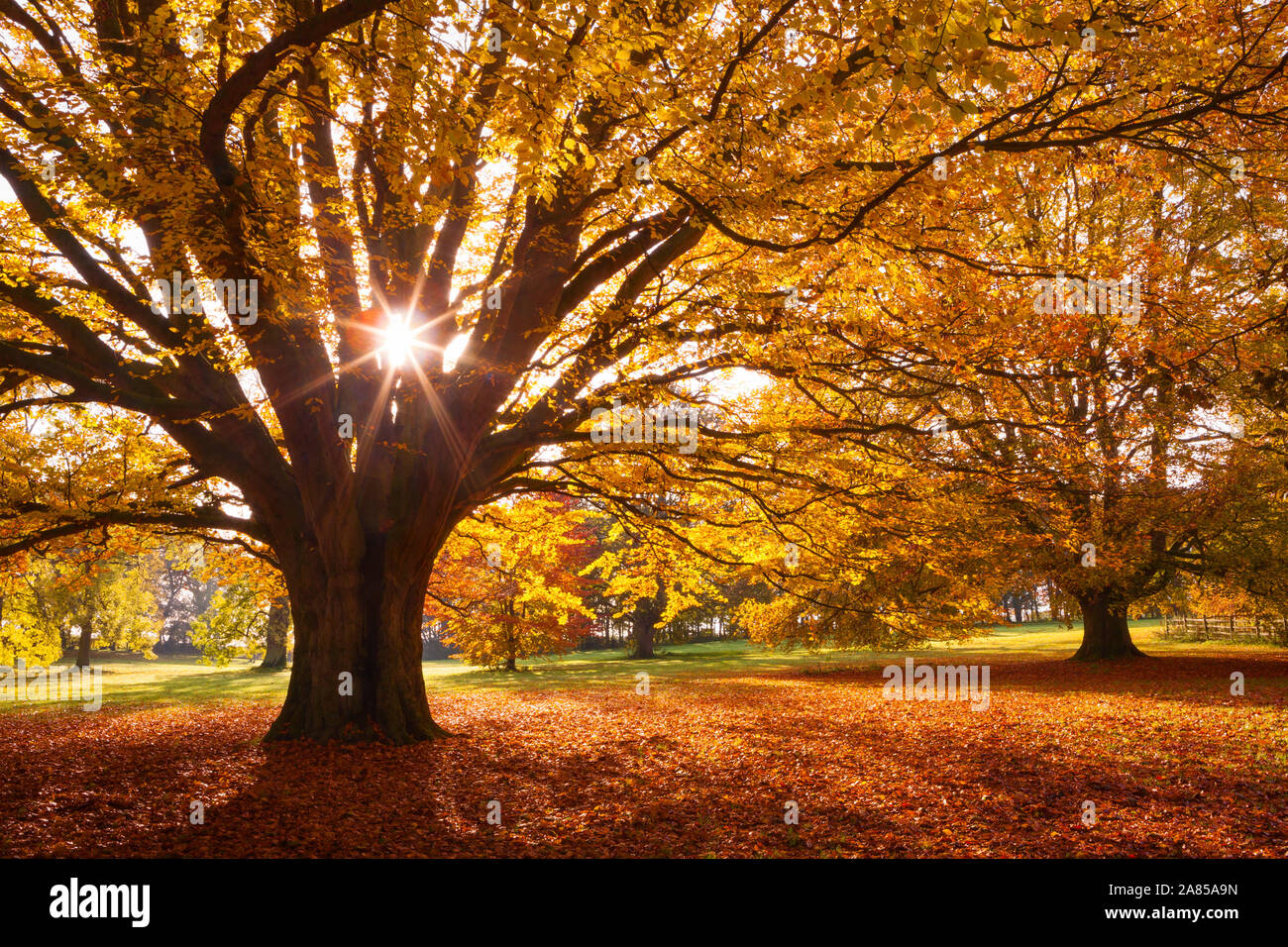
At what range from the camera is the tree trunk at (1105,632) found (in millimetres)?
20297

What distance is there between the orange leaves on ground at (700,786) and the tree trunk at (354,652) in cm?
47

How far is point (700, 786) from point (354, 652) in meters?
4.72

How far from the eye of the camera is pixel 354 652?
8852 mm

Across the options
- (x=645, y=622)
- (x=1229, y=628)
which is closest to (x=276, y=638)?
(x=645, y=622)

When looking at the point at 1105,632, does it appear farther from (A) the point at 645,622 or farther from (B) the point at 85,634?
(B) the point at 85,634

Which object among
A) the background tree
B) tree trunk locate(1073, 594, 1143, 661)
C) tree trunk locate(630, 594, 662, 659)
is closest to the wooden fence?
tree trunk locate(1073, 594, 1143, 661)

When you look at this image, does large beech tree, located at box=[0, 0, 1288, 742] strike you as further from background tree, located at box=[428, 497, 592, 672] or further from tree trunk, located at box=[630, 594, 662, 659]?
tree trunk, located at box=[630, 594, 662, 659]

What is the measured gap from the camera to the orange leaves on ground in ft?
17.1

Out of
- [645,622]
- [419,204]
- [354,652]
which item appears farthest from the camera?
[645,622]

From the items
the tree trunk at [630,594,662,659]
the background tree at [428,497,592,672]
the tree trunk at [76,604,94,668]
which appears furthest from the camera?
the tree trunk at [630,594,662,659]

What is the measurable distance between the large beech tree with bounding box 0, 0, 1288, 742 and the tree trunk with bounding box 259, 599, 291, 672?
24.2 m

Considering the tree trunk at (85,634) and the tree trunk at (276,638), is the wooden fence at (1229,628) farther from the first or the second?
the tree trunk at (85,634)

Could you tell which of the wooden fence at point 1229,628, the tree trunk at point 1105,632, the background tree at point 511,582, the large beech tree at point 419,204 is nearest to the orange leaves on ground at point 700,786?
the large beech tree at point 419,204
